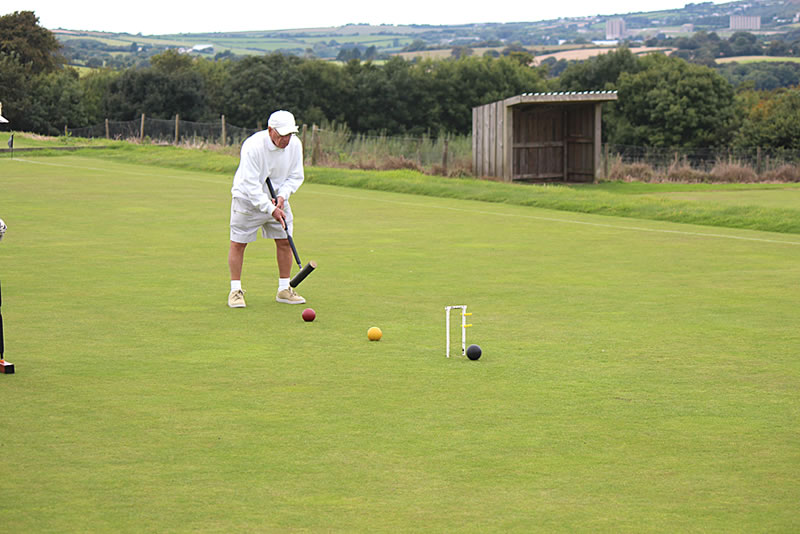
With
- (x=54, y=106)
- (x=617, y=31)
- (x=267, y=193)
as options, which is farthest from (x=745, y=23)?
(x=267, y=193)

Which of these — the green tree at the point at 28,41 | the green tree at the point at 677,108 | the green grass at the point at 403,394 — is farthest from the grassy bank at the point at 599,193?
the green tree at the point at 28,41

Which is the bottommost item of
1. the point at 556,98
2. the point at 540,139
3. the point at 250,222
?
the point at 250,222

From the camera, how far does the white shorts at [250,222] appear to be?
10.2 meters

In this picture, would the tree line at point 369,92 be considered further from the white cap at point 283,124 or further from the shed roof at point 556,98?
the white cap at point 283,124

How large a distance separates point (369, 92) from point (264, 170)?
7231 centimetres

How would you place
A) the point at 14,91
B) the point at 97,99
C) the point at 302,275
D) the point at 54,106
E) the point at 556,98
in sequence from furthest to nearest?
1. the point at 97,99
2. the point at 54,106
3. the point at 14,91
4. the point at 556,98
5. the point at 302,275

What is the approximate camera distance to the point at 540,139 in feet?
103

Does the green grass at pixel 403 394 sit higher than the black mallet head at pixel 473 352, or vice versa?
the black mallet head at pixel 473 352

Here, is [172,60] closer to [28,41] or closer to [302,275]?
[28,41]

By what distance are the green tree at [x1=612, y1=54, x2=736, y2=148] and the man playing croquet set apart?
57123 millimetres

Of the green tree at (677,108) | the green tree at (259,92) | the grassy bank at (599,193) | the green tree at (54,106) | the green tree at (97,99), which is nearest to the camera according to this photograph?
the grassy bank at (599,193)

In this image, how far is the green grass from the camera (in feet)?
15.7

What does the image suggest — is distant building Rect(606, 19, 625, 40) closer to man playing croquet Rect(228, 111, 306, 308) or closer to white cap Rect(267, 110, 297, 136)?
man playing croquet Rect(228, 111, 306, 308)

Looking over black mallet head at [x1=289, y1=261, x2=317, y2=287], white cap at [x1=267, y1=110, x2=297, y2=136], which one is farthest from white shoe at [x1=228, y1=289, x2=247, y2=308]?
white cap at [x1=267, y1=110, x2=297, y2=136]
